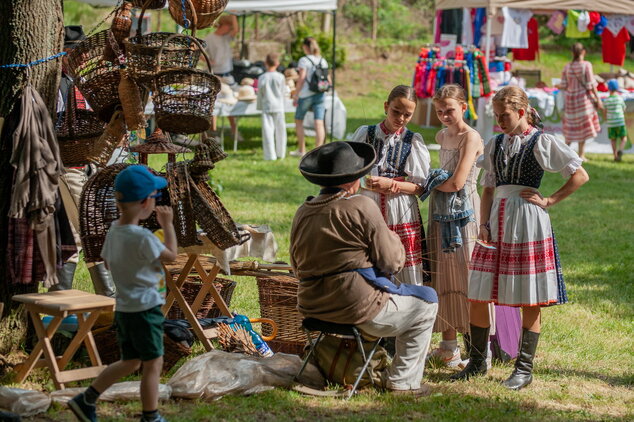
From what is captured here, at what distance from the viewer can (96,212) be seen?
4.94 meters

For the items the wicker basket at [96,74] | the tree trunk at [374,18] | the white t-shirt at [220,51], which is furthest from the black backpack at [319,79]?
the tree trunk at [374,18]

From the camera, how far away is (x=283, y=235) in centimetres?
922

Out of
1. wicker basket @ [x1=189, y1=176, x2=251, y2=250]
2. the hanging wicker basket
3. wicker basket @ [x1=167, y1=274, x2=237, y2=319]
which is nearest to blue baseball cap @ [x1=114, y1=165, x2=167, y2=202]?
wicker basket @ [x1=189, y1=176, x2=251, y2=250]

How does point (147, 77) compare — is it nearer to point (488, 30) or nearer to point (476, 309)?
point (476, 309)

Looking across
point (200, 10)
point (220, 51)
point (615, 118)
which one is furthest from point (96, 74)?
point (615, 118)

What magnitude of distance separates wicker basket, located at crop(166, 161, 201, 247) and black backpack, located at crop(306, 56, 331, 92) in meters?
8.57

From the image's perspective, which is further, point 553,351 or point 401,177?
point 553,351

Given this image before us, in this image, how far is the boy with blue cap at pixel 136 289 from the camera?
409 cm

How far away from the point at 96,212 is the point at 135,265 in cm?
94

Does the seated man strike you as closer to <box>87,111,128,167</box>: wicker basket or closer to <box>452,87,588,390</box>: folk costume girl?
<box>452,87,588,390</box>: folk costume girl

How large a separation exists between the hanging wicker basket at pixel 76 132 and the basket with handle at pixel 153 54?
2.49 feet

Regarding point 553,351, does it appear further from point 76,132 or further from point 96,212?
point 76,132

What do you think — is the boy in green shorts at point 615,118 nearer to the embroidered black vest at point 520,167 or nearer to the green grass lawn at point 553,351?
the green grass lawn at point 553,351

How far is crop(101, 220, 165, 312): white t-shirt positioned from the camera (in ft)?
13.4
